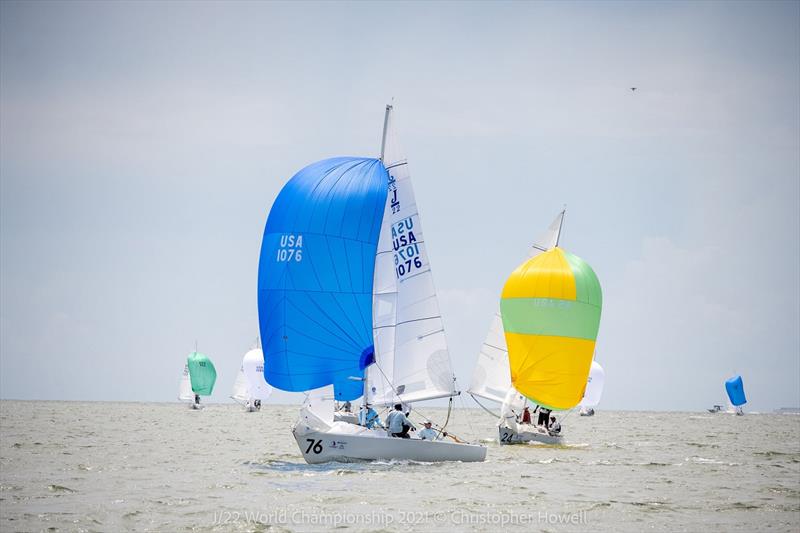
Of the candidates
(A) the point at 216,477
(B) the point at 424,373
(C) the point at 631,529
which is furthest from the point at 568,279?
(C) the point at 631,529

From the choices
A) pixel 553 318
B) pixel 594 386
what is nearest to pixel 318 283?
pixel 553 318

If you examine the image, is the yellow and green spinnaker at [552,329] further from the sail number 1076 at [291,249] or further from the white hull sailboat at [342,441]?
the sail number 1076 at [291,249]

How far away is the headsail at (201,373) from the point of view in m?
84.4

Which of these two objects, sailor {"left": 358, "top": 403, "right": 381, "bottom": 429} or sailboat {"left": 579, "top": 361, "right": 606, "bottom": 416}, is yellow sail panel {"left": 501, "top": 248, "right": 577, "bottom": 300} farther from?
sailboat {"left": 579, "top": 361, "right": 606, "bottom": 416}

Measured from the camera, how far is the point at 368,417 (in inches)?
1001

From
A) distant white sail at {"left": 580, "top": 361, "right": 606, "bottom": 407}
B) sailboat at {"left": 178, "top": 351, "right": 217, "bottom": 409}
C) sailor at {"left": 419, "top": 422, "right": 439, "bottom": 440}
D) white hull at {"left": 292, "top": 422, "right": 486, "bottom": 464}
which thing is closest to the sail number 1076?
white hull at {"left": 292, "top": 422, "right": 486, "bottom": 464}

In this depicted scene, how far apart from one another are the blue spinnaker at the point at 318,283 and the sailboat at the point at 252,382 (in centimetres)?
5102

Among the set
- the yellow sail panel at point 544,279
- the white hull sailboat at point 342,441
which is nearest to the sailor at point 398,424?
the white hull sailboat at point 342,441

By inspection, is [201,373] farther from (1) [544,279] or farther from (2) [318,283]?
(2) [318,283]

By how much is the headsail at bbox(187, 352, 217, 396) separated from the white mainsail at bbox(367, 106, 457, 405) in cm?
6137

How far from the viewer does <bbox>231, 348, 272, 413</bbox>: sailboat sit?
76375 mm

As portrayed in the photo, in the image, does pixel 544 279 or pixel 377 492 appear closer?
pixel 377 492

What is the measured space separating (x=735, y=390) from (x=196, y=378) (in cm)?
5992

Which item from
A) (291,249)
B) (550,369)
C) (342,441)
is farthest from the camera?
(550,369)
